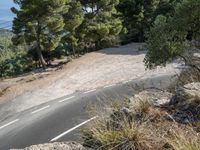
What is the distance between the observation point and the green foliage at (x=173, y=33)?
1052 cm

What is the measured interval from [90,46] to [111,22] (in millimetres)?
3815

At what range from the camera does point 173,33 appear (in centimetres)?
1074

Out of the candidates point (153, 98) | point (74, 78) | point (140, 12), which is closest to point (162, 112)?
point (153, 98)

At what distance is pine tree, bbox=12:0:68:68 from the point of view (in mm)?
26234

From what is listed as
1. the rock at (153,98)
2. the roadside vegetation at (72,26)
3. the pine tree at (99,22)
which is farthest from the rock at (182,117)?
the pine tree at (99,22)

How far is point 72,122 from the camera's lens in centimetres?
1491

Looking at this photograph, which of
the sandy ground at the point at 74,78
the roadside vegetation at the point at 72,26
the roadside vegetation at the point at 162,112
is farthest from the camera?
the roadside vegetation at the point at 72,26

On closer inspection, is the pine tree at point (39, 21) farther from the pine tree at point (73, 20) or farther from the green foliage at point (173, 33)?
the green foliage at point (173, 33)

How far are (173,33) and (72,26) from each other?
20.0 meters

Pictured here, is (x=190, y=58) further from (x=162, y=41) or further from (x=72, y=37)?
(x=72, y=37)

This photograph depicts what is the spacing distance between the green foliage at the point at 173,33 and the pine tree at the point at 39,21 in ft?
53.3

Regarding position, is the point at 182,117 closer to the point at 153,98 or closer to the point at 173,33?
the point at 153,98

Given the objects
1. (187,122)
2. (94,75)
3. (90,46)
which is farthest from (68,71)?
(187,122)

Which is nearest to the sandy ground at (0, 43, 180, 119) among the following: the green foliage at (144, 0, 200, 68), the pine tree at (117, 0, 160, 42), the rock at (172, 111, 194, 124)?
the pine tree at (117, 0, 160, 42)
